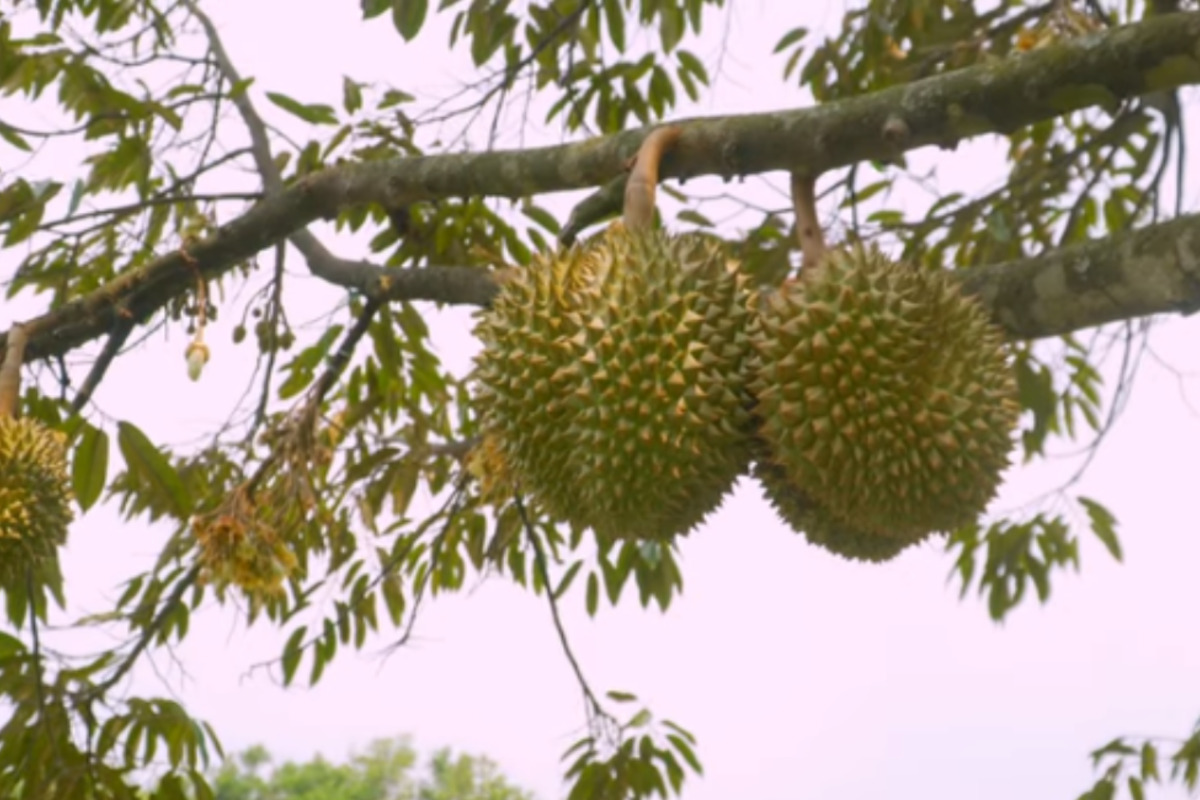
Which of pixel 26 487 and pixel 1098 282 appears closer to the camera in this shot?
pixel 1098 282

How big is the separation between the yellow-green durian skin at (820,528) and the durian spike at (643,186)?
1.20ft

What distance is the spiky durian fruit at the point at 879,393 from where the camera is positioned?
68.3 inches

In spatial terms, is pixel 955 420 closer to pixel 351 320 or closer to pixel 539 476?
pixel 539 476

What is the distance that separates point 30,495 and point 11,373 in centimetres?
25

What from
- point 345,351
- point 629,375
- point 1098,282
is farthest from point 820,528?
point 345,351

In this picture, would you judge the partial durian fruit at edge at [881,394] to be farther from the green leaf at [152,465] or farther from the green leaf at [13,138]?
the green leaf at [13,138]

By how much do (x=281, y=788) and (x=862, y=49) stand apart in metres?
4.98

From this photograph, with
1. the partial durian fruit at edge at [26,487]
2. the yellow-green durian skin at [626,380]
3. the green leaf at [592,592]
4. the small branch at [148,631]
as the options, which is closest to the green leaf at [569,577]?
the green leaf at [592,592]

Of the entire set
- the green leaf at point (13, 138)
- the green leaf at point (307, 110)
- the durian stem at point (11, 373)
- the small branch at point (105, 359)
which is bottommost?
the durian stem at point (11, 373)

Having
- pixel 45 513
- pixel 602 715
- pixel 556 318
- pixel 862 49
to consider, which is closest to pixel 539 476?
pixel 556 318

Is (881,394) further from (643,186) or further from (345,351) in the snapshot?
(345,351)

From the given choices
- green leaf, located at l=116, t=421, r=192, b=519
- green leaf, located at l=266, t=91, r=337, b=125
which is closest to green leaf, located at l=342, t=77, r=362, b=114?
green leaf, located at l=266, t=91, r=337, b=125

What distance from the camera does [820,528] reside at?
6.40 feet

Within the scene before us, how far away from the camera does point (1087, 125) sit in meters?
3.69
